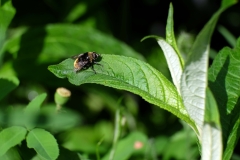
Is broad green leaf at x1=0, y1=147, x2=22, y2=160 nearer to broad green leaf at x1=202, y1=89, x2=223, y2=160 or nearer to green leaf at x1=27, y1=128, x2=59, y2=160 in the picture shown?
green leaf at x1=27, y1=128, x2=59, y2=160

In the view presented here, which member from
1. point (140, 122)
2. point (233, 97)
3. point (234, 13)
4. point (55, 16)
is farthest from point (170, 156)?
point (234, 13)

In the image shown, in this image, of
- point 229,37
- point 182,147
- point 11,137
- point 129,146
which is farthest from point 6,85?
point 229,37

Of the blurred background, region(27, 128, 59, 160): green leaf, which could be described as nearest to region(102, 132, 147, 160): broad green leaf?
the blurred background

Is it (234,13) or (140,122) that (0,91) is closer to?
(140,122)

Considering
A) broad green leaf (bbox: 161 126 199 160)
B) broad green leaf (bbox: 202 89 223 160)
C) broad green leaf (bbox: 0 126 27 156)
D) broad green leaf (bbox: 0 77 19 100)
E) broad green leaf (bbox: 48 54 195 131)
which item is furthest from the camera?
broad green leaf (bbox: 161 126 199 160)

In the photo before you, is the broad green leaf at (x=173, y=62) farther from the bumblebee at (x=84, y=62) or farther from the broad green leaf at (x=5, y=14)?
the broad green leaf at (x=5, y=14)

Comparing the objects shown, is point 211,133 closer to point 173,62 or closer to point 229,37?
point 173,62

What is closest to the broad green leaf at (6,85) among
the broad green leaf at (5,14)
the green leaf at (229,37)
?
the broad green leaf at (5,14)
